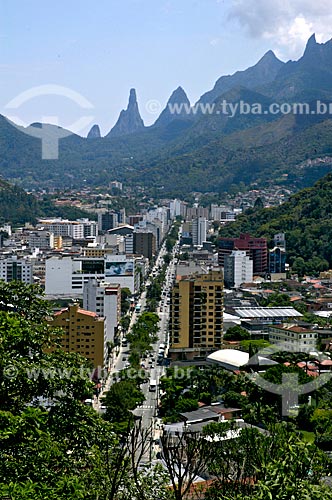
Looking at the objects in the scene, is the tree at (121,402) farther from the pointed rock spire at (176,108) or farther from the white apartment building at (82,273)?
the pointed rock spire at (176,108)

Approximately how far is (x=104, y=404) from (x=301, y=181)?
134 ft

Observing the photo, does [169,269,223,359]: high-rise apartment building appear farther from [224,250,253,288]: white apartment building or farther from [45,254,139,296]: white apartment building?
[224,250,253,288]: white apartment building

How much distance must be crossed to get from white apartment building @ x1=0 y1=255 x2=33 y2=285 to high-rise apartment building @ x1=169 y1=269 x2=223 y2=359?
1014 cm

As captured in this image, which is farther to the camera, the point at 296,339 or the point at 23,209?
the point at 23,209

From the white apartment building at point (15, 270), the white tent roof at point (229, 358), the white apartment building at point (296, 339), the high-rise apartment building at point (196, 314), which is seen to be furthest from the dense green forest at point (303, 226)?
the white tent roof at point (229, 358)

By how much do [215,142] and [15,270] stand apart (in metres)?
44.8

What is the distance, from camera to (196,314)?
14258 mm

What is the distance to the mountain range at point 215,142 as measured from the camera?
183 feet

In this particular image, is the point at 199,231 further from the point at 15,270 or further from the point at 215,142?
the point at 215,142

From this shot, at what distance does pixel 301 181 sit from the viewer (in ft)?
162

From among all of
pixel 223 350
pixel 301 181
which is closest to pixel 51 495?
pixel 223 350

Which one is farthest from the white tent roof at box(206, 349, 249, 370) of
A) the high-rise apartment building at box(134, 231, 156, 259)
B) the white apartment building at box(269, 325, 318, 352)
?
the high-rise apartment building at box(134, 231, 156, 259)

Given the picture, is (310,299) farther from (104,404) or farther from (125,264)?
(104,404)

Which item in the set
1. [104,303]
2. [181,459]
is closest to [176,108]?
[104,303]
